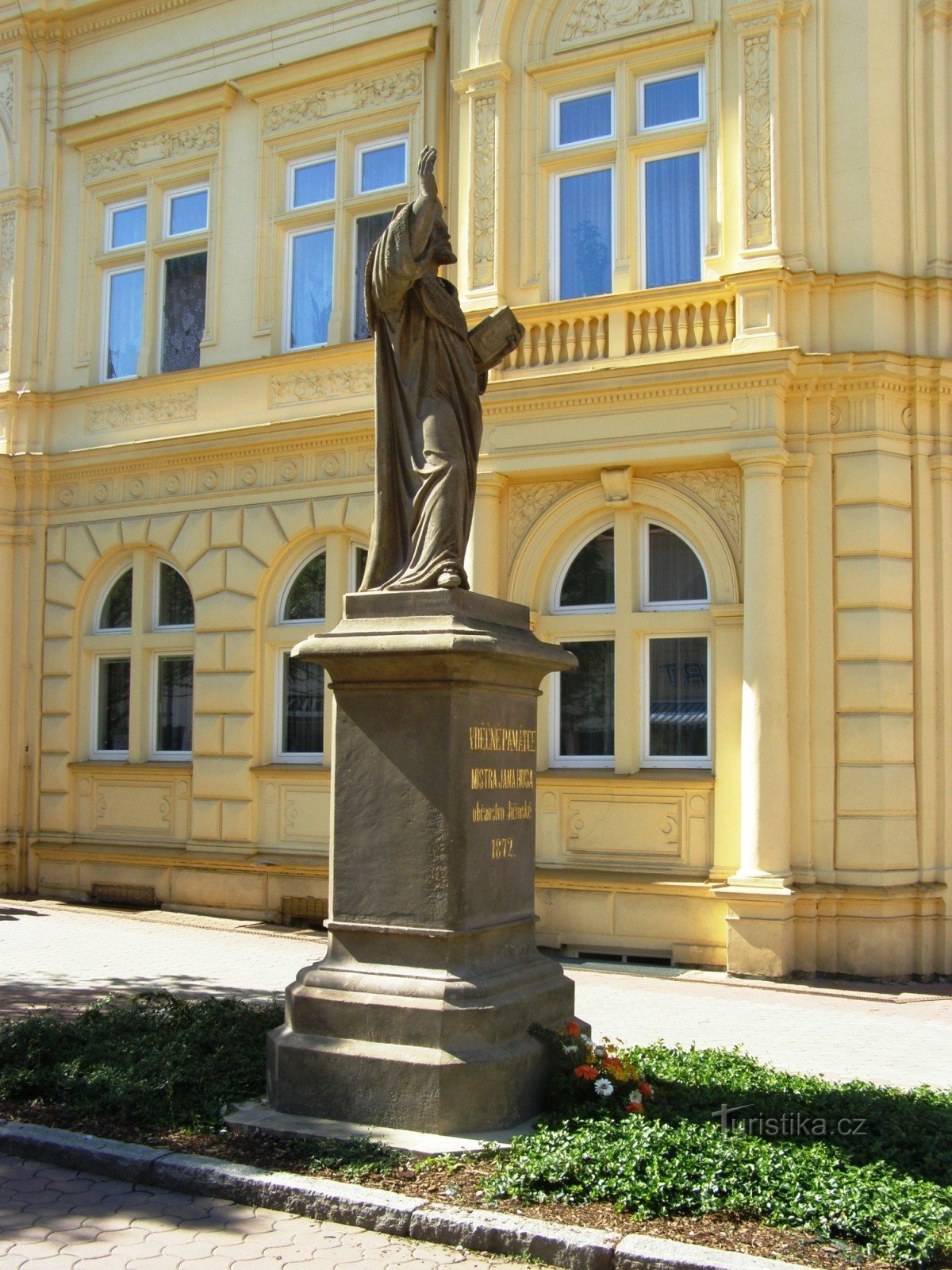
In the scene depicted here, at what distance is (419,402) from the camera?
290 inches

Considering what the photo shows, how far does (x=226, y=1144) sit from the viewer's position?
6.19m

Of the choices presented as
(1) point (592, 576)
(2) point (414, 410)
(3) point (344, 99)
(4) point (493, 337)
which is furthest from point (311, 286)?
(2) point (414, 410)

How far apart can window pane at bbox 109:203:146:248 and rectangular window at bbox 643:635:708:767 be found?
9312 millimetres

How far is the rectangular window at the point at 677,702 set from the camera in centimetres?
1335

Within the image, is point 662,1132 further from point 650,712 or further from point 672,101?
point 672,101

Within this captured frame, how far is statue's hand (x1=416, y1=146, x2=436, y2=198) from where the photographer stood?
7051 millimetres

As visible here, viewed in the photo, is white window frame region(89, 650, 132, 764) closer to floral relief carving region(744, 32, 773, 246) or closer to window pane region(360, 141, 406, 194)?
window pane region(360, 141, 406, 194)

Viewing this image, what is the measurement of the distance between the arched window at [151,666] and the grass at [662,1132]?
28.9ft

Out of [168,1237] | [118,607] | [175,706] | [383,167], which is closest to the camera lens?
[168,1237]

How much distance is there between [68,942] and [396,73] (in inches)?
412

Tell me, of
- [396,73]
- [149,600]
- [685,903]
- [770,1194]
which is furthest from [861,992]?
[396,73]

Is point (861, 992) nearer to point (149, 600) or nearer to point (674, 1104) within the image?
point (674, 1104)

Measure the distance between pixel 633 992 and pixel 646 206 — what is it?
26.5 ft

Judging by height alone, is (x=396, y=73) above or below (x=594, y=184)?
above
